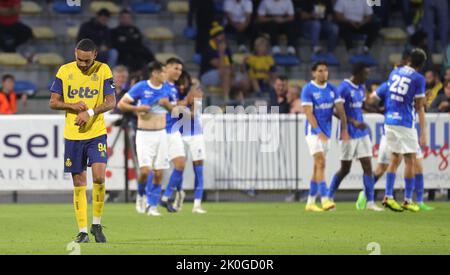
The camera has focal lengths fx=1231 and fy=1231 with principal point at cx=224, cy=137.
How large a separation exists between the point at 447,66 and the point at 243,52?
4.96m

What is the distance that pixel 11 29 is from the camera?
2856 centimetres

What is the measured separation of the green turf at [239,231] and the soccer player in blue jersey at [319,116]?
1.98 ft

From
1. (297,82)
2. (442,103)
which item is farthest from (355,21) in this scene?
(442,103)

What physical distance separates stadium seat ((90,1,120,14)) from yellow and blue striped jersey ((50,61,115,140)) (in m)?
16.2

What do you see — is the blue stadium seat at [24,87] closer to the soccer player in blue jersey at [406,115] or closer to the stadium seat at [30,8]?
the stadium seat at [30,8]

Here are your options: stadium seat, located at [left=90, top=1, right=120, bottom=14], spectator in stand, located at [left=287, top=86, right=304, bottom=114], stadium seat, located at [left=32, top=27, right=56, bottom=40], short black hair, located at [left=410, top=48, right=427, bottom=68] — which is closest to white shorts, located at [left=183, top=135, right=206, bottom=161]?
short black hair, located at [left=410, top=48, right=427, bottom=68]

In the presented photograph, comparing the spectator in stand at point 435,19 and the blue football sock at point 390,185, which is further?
the spectator in stand at point 435,19

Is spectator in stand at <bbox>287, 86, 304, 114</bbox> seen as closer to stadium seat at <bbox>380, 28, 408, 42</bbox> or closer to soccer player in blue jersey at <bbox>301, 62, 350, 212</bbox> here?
soccer player in blue jersey at <bbox>301, 62, 350, 212</bbox>

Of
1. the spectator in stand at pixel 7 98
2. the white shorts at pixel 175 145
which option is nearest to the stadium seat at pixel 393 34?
A: the spectator in stand at pixel 7 98

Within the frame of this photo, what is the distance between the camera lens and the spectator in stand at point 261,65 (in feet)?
93.1

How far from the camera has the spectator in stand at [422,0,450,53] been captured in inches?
1150

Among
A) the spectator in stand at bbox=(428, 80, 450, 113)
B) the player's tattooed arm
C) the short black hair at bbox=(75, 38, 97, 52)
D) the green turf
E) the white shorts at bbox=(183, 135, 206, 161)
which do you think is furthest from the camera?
the spectator in stand at bbox=(428, 80, 450, 113)

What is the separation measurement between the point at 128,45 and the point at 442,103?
7.61 metres
